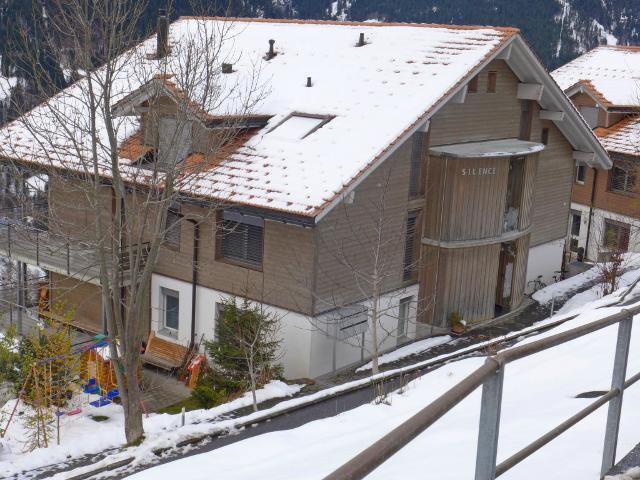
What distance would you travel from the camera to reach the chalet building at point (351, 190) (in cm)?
2000

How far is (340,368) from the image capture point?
21047 mm

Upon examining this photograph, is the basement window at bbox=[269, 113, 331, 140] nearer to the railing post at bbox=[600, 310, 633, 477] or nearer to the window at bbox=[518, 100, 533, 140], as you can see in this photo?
the window at bbox=[518, 100, 533, 140]

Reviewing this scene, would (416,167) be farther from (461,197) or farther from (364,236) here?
(364,236)

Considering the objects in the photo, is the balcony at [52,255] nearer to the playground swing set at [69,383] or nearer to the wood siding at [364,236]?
the playground swing set at [69,383]

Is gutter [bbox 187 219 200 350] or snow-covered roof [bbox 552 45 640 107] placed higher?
snow-covered roof [bbox 552 45 640 107]

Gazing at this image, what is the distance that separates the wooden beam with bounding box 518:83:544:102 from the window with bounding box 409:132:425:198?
4.93m

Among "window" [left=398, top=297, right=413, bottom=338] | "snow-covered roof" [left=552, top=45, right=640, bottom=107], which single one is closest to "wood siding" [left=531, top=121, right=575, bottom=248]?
"window" [left=398, top=297, right=413, bottom=338]

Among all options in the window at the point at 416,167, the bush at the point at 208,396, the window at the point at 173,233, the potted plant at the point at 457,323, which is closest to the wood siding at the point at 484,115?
the window at the point at 416,167

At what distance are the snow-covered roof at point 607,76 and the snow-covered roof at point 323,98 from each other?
1668 centimetres

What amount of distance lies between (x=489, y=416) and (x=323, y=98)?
2015 cm

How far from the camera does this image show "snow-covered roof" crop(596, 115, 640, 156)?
119 feet

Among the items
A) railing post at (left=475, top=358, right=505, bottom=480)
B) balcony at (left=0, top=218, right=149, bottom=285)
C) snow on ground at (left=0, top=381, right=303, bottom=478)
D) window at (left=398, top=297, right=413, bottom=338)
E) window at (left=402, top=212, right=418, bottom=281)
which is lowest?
snow on ground at (left=0, top=381, right=303, bottom=478)

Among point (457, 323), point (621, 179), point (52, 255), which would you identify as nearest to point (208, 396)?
point (52, 255)

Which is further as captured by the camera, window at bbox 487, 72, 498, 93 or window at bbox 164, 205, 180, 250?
window at bbox 487, 72, 498, 93
